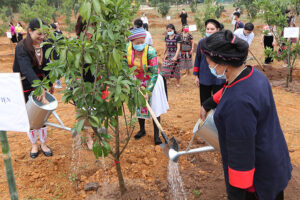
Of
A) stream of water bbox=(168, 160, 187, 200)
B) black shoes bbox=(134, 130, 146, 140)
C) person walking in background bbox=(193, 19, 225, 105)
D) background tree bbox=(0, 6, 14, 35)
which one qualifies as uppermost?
background tree bbox=(0, 6, 14, 35)

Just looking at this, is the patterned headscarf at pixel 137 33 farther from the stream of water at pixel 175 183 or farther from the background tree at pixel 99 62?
the stream of water at pixel 175 183

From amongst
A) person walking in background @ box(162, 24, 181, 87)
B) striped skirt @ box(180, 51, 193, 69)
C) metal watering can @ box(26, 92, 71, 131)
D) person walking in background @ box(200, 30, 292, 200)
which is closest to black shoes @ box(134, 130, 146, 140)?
metal watering can @ box(26, 92, 71, 131)

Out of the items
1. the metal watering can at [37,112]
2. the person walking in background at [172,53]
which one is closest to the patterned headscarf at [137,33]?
the metal watering can at [37,112]

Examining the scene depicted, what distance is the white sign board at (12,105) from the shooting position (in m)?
1.44

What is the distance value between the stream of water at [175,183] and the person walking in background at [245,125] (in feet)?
3.73

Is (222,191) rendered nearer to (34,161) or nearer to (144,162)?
(144,162)

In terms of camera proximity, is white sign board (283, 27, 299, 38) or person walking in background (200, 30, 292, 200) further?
white sign board (283, 27, 299, 38)

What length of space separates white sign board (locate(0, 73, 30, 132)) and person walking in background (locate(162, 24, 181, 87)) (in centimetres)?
481

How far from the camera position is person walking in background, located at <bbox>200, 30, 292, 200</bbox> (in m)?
1.27

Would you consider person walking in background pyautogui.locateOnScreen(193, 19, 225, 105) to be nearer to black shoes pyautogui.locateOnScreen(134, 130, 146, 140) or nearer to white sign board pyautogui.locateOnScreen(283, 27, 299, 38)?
black shoes pyautogui.locateOnScreen(134, 130, 146, 140)

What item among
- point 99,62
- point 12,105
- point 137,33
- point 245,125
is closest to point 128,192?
point 99,62

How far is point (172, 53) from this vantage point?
6.15 meters

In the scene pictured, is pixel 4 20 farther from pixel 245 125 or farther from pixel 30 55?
pixel 245 125

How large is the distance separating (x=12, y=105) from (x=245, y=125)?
1319 millimetres
